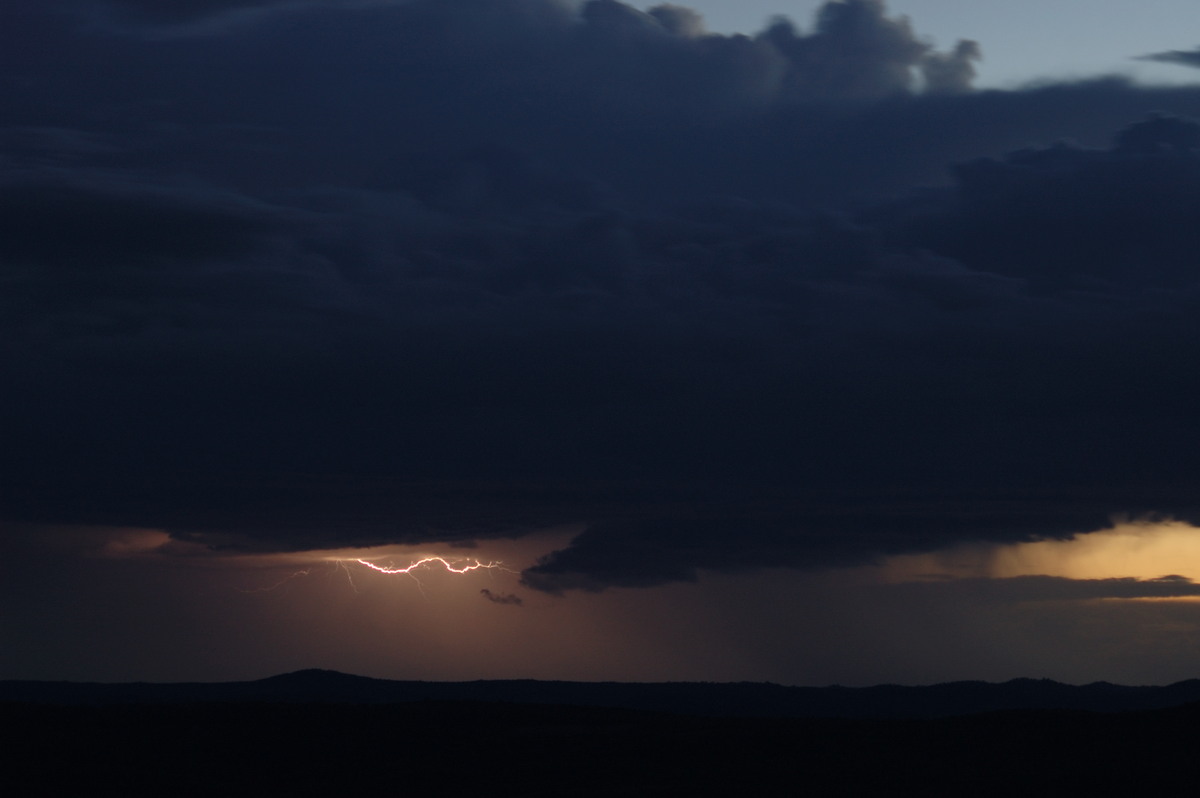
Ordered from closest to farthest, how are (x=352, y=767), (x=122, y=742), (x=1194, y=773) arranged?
(x=1194, y=773) < (x=352, y=767) < (x=122, y=742)

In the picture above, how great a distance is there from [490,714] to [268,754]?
15.6 metres

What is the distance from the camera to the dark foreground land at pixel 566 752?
57.9 meters

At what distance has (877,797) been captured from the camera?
5447cm

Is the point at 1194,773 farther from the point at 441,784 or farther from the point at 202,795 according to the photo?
the point at 202,795

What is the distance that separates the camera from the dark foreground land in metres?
57.9

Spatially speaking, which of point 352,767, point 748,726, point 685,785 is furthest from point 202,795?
point 748,726

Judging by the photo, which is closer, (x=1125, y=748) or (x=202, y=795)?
(x=1125, y=748)

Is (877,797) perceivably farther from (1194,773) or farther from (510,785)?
(510,785)

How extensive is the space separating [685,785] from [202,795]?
75.7 feet

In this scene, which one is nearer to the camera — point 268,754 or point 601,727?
point 268,754

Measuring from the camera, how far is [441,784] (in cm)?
6462

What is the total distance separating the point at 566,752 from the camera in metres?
71.0

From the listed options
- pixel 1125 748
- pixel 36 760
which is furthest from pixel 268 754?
pixel 1125 748

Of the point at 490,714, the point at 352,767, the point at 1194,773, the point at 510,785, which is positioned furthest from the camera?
the point at 490,714
